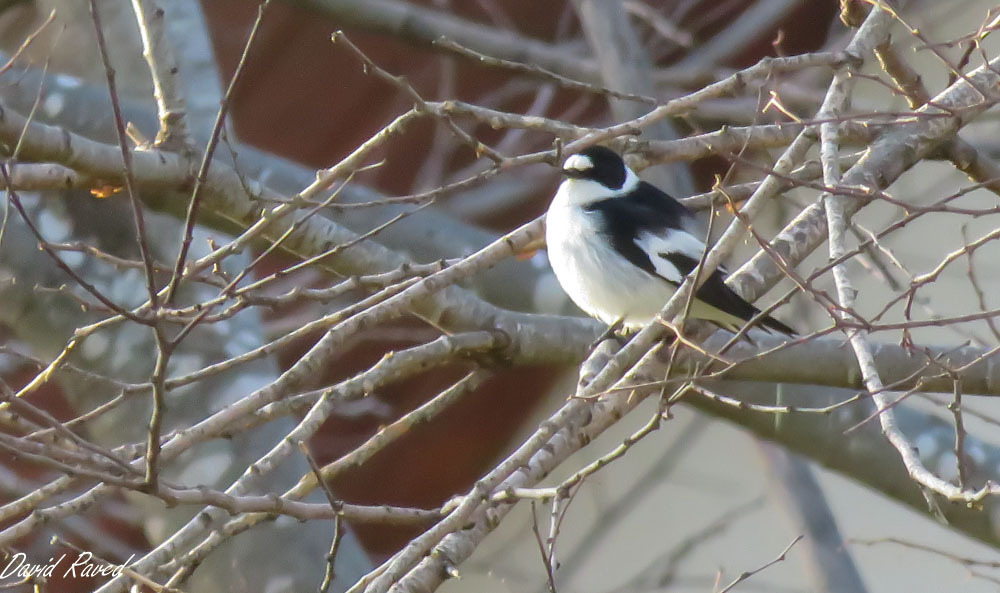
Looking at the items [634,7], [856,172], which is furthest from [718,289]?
[634,7]

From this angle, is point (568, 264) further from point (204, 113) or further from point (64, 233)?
point (64, 233)

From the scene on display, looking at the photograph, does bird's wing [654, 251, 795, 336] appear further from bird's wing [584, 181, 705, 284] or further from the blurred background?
the blurred background

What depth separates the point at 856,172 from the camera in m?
2.57

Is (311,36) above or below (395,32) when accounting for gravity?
above

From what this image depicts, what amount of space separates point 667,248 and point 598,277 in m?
0.25

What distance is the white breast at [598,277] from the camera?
334 cm

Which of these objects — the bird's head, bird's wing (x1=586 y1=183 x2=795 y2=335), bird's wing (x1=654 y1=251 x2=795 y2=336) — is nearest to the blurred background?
the bird's head

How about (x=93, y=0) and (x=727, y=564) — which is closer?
(x=93, y=0)

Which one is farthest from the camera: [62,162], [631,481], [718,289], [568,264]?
[631,481]

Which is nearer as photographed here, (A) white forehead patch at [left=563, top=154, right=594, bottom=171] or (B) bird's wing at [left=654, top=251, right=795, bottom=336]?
(B) bird's wing at [left=654, top=251, right=795, bottom=336]

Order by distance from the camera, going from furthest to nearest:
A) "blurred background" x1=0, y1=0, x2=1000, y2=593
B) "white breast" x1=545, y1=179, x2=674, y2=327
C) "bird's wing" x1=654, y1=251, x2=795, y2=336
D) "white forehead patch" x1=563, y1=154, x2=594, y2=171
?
"blurred background" x1=0, y1=0, x2=1000, y2=593 → "white forehead patch" x1=563, y1=154, x2=594, y2=171 → "white breast" x1=545, y1=179, x2=674, y2=327 → "bird's wing" x1=654, y1=251, x2=795, y2=336

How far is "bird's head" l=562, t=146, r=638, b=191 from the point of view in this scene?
364 centimetres

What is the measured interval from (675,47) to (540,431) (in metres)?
4.71

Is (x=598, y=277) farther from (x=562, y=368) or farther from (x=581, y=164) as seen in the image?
(x=562, y=368)
